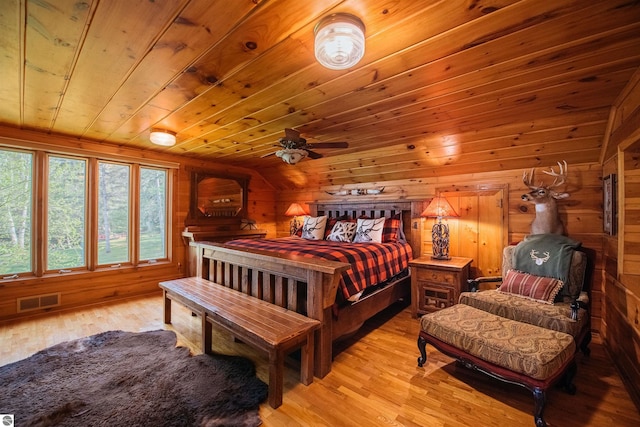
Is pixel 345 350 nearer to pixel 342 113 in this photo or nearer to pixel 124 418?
pixel 124 418

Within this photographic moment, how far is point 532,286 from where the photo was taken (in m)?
2.27

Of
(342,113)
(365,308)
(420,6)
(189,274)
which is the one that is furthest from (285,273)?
(189,274)

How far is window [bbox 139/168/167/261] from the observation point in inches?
162

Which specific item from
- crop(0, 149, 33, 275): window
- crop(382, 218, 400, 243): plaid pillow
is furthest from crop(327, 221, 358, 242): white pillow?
crop(0, 149, 33, 275): window

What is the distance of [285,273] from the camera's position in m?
2.22

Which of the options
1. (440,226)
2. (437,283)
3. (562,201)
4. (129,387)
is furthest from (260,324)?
(562,201)

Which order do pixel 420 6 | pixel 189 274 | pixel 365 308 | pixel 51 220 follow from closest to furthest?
pixel 420 6, pixel 365 308, pixel 51 220, pixel 189 274

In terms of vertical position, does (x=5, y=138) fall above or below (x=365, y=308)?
A: above

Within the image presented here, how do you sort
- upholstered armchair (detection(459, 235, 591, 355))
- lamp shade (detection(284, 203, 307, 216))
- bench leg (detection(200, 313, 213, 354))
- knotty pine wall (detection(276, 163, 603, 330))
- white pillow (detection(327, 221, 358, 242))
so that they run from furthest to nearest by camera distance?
1. lamp shade (detection(284, 203, 307, 216))
2. white pillow (detection(327, 221, 358, 242))
3. knotty pine wall (detection(276, 163, 603, 330))
4. bench leg (detection(200, 313, 213, 354))
5. upholstered armchair (detection(459, 235, 591, 355))

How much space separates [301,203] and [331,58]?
3.70m

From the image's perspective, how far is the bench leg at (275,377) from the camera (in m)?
1.67

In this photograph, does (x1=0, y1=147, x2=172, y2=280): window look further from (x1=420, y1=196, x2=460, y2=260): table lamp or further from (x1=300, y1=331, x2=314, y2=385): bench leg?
(x1=420, y1=196, x2=460, y2=260): table lamp

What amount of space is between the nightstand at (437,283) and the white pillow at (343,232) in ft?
3.17

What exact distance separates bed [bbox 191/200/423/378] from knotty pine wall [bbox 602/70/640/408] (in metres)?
1.77
